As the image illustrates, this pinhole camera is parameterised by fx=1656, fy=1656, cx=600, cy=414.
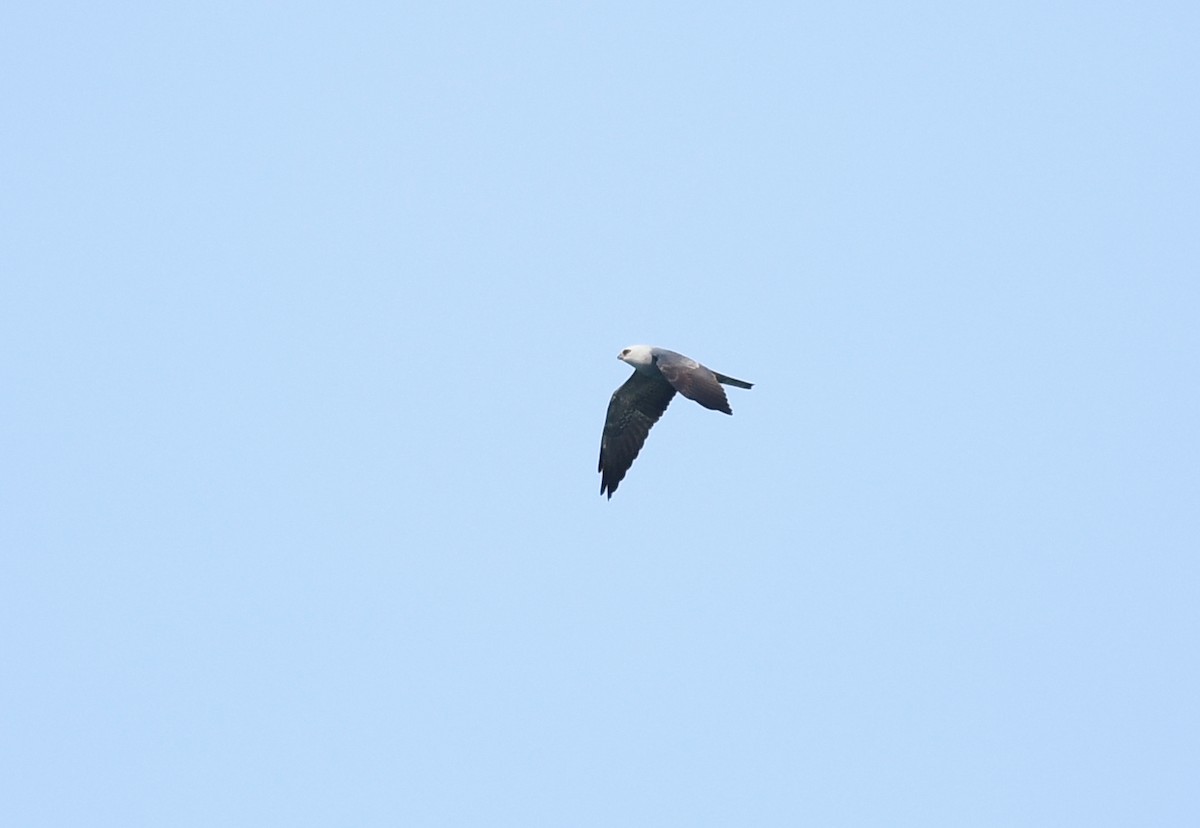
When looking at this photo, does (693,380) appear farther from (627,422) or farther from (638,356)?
(627,422)

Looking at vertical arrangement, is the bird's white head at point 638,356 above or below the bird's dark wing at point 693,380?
above

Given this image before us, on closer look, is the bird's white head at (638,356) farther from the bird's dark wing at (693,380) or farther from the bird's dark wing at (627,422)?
the bird's dark wing at (627,422)

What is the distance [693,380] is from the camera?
74.2 ft

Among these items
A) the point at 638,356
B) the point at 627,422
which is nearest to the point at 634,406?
the point at 627,422

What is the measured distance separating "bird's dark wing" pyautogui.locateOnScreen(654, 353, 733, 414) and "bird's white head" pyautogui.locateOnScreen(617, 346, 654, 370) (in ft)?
0.73

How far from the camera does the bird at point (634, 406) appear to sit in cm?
2397

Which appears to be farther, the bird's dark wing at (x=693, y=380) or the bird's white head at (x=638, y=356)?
the bird's white head at (x=638, y=356)

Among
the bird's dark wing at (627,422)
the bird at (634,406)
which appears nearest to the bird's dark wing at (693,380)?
the bird at (634,406)

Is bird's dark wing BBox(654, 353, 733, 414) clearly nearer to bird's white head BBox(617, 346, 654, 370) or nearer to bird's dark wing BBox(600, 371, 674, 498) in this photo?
bird's white head BBox(617, 346, 654, 370)

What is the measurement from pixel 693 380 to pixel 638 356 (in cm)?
175

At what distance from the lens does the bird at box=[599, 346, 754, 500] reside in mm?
23969

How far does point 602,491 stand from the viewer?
25.5 metres

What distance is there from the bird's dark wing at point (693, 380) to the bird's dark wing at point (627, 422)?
1232mm

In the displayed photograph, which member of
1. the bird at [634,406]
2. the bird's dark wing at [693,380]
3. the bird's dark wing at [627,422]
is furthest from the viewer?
the bird's dark wing at [627,422]
